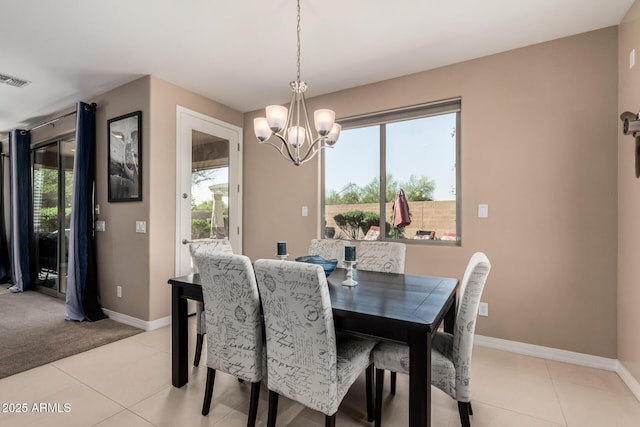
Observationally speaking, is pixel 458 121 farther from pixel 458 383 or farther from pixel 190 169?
pixel 190 169

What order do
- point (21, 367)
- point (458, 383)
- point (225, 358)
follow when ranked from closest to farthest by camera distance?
point (458, 383) < point (225, 358) < point (21, 367)

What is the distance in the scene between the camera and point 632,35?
210 centimetres

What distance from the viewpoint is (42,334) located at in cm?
297

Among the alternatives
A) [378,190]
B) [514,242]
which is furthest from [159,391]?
[514,242]

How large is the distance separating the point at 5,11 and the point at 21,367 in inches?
101

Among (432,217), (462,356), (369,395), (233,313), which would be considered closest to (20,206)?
(233,313)

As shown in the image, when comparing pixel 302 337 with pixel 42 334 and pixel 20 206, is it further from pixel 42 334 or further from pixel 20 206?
pixel 20 206

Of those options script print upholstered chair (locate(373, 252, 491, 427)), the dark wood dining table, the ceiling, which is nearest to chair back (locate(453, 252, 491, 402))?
script print upholstered chair (locate(373, 252, 491, 427))

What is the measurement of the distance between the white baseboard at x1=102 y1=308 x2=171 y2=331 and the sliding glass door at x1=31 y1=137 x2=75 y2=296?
4.87 ft

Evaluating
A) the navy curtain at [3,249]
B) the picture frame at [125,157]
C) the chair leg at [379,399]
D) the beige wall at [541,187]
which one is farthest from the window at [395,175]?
the navy curtain at [3,249]

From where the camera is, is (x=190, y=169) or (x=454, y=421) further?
(x=190, y=169)

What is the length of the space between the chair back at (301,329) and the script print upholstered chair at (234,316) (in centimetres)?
13

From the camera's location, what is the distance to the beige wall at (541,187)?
236 centimetres

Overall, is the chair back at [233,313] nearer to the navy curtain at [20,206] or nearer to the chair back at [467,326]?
the chair back at [467,326]
